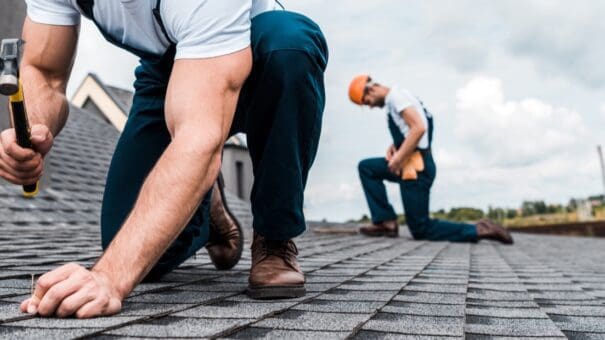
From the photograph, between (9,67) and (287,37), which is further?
(287,37)

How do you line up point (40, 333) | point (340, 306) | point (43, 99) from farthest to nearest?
point (43, 99) < point (340, 306) < point (40, 333)

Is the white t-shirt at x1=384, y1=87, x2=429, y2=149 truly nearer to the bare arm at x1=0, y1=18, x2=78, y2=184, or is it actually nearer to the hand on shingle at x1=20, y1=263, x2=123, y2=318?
the bare arm at x1=0, y1=18, x2=78, y2=184

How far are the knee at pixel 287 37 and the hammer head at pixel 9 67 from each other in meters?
0.68

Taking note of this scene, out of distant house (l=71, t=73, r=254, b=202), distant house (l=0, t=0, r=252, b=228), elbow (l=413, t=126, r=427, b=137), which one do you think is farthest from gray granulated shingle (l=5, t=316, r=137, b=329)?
distant house (l=71, t=73, r=254, b=202)

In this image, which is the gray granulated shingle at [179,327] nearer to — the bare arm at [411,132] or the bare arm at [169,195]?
the bare arm at [169,195]

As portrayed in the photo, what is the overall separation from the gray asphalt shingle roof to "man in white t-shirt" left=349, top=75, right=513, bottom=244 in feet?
6.12

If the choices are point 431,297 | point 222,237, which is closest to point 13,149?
point 222,237

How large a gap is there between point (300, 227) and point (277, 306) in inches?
14.9

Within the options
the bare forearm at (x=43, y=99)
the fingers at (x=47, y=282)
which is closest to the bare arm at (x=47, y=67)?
the bare forearm at (x=43, y=99)

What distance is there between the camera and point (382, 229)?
5.56 metres

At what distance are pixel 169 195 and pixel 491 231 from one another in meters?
4.30

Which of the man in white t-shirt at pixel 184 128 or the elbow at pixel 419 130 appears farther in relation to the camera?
the elbow at pixel 419 130

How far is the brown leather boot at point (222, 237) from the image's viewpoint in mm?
2232

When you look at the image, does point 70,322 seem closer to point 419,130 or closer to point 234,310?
point 234,310
